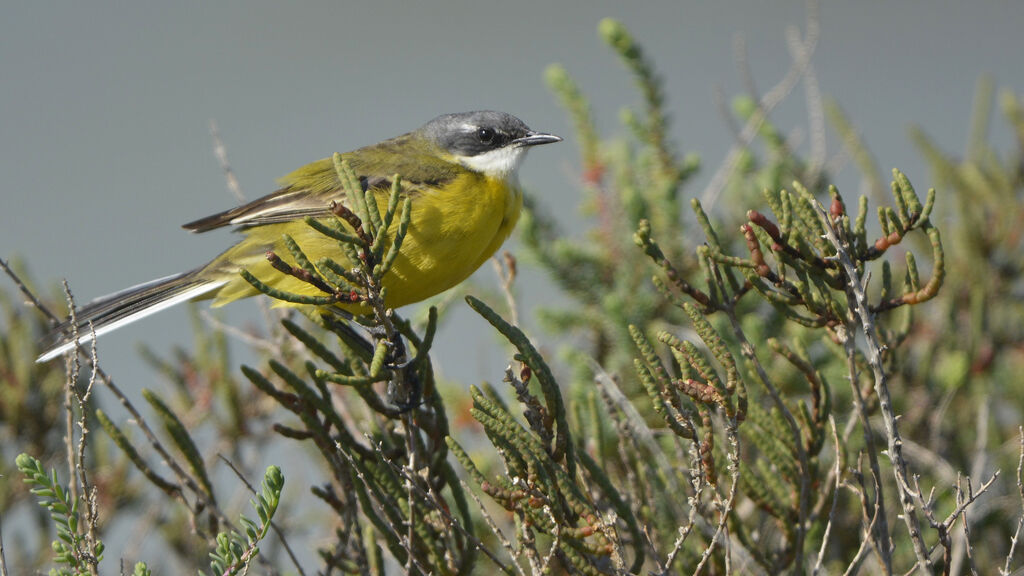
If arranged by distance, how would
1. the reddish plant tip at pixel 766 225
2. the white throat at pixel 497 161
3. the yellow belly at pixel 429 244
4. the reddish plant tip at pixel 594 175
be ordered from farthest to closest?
the reddish plant tip at pixel 594 175 < the white throat at pixel 497 161 < the yellow belly at pixel 429 244 < the reddish plant tip at pixel 766 225

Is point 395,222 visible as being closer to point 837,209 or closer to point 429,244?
point 429,244

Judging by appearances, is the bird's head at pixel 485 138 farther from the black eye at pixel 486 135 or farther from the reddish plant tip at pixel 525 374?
the reddish plant tip at pixel 525 374

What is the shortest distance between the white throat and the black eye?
0.09 meters

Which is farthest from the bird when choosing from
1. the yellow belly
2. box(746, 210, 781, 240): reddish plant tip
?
box(746, 210, 781, 240): reddish plant tip

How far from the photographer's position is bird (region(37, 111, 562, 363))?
9.91ft

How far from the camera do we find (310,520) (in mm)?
3590

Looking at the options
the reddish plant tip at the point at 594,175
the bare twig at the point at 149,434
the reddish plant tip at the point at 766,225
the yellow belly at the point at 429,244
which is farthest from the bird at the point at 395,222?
the reddish plant tip at the point at 766,225

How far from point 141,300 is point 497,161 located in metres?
1.36

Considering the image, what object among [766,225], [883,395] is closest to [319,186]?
[766,225]

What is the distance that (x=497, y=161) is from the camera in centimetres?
370

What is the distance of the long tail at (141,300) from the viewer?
3359 mm

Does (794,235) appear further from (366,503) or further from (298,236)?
(298,236)

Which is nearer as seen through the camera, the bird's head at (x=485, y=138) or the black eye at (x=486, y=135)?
the bird's head at (x=485, y=138)

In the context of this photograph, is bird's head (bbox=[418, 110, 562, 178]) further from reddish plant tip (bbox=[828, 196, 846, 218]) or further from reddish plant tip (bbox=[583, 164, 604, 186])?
reddish plant tip (bbox=[828, 196, 846, 218])
